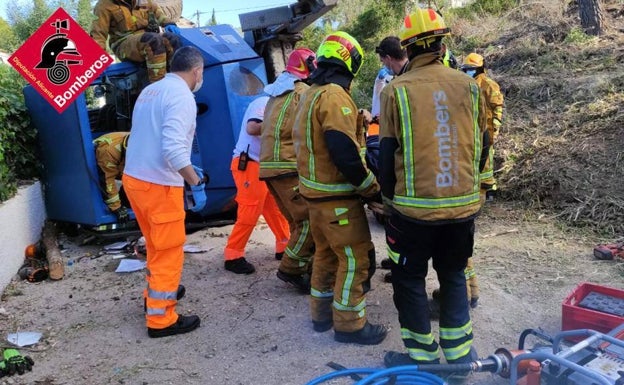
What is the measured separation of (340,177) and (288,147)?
995 mm

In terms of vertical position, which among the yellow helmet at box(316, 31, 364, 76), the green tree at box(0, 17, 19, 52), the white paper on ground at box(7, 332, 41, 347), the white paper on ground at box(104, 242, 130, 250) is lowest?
the white paper on ground at box(7, 332, 41, 347)

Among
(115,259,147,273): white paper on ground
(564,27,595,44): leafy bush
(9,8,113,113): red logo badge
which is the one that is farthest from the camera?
(564,27,595,44): leafy bush

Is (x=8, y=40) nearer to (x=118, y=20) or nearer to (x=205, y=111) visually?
(x=118, y=20)

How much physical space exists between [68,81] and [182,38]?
1257 mm

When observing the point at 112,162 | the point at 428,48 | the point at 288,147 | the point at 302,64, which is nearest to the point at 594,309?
the point at 428,48

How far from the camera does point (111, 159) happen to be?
18.7 ft

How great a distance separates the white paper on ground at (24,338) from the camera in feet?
12.9

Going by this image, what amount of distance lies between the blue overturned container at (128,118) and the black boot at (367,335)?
2917 millimetres

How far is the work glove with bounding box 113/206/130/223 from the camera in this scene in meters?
5.93

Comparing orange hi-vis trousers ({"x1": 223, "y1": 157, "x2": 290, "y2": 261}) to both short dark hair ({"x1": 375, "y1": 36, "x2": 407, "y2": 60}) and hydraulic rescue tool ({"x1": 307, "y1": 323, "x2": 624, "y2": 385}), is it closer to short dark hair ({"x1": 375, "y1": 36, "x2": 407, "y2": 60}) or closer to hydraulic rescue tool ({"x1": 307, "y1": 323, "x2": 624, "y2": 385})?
short dark hair ({"x1": 375, "y1": 36, "x2": 407, "y2": 60})

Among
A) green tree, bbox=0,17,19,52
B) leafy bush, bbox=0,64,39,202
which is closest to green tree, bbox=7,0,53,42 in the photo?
green tree, bbox=0,17,19,52

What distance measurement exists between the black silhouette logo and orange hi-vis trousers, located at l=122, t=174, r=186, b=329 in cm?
252

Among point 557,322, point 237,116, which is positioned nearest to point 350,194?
point 557,322

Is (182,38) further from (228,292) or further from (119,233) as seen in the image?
(228,292)
